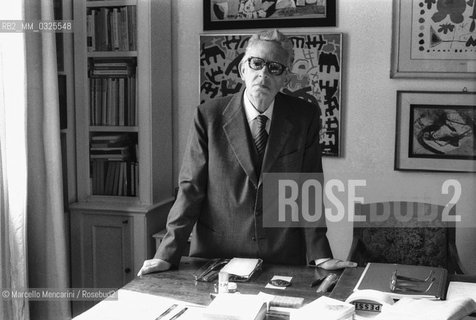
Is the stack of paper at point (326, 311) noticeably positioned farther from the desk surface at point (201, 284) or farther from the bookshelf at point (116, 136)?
the bookshelf at point (116, 136)

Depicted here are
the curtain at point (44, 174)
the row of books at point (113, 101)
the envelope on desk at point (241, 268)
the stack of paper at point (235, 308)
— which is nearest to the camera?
the stack of paper at point (235, 308)

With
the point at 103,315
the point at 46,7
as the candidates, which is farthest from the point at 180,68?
the point at 103,315

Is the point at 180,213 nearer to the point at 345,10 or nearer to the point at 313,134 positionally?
the point at 313,134

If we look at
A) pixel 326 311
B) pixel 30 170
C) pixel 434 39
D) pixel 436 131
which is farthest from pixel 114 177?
pixel 326 311

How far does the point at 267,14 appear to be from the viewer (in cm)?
373

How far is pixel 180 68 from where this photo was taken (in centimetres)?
395

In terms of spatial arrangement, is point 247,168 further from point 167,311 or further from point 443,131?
point 443,131

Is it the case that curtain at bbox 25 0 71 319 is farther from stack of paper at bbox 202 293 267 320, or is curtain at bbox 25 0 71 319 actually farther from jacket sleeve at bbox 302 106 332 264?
stack of paper at bbox 202 293 267 320

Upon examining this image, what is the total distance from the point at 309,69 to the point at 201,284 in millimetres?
1989

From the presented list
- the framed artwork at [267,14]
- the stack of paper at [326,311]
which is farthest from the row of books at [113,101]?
the stack of paper at [326,311]

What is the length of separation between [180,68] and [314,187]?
184cm

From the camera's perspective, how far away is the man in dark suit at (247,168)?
2.27 m

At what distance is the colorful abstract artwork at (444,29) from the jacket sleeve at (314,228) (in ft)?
4.51

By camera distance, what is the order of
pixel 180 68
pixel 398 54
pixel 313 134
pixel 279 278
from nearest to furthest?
1. pixel 279 278
2. pixel 313 134
3. pixel 398 54
4. pixel 180 68
